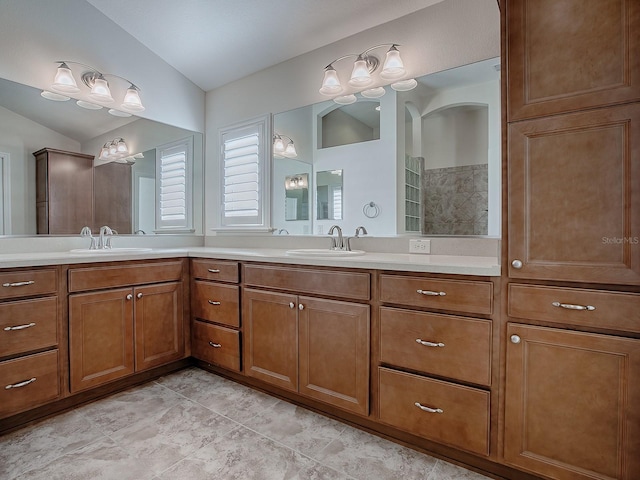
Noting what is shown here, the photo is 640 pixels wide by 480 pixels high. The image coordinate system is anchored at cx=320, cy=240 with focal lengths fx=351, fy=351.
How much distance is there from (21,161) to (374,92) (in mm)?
2364

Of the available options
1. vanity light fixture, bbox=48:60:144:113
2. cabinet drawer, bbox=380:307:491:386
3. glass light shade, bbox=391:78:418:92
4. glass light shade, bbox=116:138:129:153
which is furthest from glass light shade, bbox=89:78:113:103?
cabinet drawer, bbox=380:307:491:386

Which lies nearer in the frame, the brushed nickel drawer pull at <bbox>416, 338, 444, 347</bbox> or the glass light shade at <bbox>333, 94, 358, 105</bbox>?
the brushed nickel drawer pull at <bbox>416, 338, 444, 347</bbox>

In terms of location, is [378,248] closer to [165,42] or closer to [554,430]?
[554,430]

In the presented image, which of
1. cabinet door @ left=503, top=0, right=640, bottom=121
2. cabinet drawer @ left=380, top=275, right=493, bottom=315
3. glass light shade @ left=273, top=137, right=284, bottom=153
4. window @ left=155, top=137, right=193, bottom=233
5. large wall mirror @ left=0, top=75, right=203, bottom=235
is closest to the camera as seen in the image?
cabinet door @ left=503, top=0, right=640, bottom=121

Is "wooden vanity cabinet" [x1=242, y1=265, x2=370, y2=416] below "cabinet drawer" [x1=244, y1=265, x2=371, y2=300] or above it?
below

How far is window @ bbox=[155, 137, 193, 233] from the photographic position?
10.1 feet

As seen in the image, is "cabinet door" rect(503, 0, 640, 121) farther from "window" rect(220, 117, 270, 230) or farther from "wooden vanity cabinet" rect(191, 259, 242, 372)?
"window" rect(220, 117, 270, 230)

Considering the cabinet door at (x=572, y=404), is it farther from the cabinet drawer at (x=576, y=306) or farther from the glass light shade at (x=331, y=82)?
the glass light shade at (x=331, y=82)

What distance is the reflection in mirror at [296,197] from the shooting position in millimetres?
2715

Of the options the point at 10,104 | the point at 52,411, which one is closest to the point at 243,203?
the point at 10,104

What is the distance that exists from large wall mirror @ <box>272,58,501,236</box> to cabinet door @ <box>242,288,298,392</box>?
73 centimetres

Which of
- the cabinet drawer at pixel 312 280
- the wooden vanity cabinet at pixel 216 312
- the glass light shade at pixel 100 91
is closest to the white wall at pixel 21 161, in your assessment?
the glass light shade at pixel 100 91

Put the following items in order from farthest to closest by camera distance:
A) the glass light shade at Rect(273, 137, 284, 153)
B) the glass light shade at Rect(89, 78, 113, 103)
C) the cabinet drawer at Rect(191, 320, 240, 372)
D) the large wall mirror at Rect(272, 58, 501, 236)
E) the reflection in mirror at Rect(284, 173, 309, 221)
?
the glass light shade at Rect(273, 137, 284, 153) → the reflection in mirror at Rect(284, 173, 309, 221) → the glass light shade at Rect(89, 78, 113, 103) → the cabinet drawer at Rect(191, 320, 240, 372) → the large wall mirror at Rect(272, 58, 501, 236)

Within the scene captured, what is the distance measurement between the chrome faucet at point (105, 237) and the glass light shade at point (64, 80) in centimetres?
98
